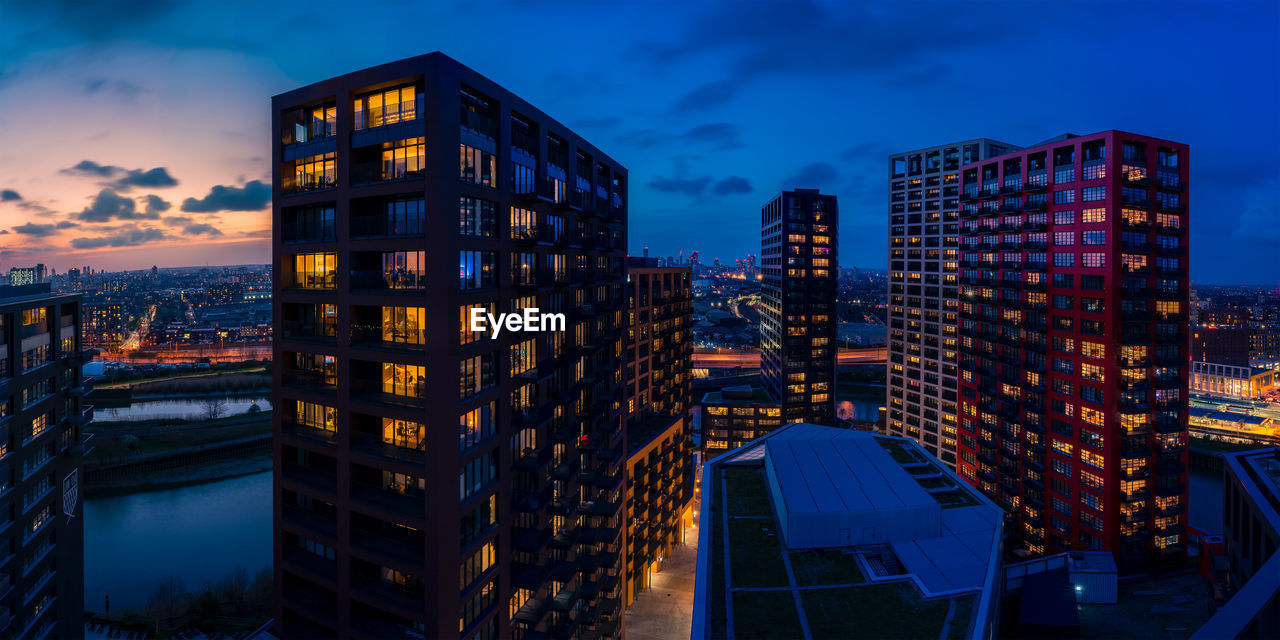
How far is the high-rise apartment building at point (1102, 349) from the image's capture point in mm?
49531

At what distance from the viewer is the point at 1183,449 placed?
5056 cm

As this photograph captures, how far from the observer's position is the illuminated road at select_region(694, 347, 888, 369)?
183m

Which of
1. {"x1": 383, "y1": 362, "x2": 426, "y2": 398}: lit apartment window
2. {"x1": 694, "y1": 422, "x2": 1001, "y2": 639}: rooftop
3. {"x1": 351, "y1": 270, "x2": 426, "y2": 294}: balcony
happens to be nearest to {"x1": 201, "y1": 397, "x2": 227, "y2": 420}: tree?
{"x1": 383, "y1": 362, "x2": 426, "y2": 398}: lit apartment window

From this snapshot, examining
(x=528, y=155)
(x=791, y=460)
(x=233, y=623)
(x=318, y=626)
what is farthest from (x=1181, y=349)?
(x=233, y=623)

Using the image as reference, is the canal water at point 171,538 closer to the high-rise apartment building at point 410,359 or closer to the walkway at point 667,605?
the walkway at point 667,605

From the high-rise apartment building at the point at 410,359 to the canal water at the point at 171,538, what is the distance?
1706 inches

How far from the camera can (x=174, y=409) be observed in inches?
5153

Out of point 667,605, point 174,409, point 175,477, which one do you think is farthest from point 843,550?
point 174,409

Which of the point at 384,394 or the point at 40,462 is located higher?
the point at 384,394

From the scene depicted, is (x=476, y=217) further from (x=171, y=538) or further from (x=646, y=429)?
(x=171, y=538)

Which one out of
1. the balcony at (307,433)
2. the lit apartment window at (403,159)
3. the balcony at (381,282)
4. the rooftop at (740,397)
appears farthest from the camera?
the rooftop at (740,397)

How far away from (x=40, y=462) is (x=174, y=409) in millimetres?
120850

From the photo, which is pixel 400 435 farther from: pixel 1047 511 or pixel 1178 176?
pixel 1178 176

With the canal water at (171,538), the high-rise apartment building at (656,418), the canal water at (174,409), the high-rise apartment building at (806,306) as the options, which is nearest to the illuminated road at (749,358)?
the high-rise apartment building at (806,306)
